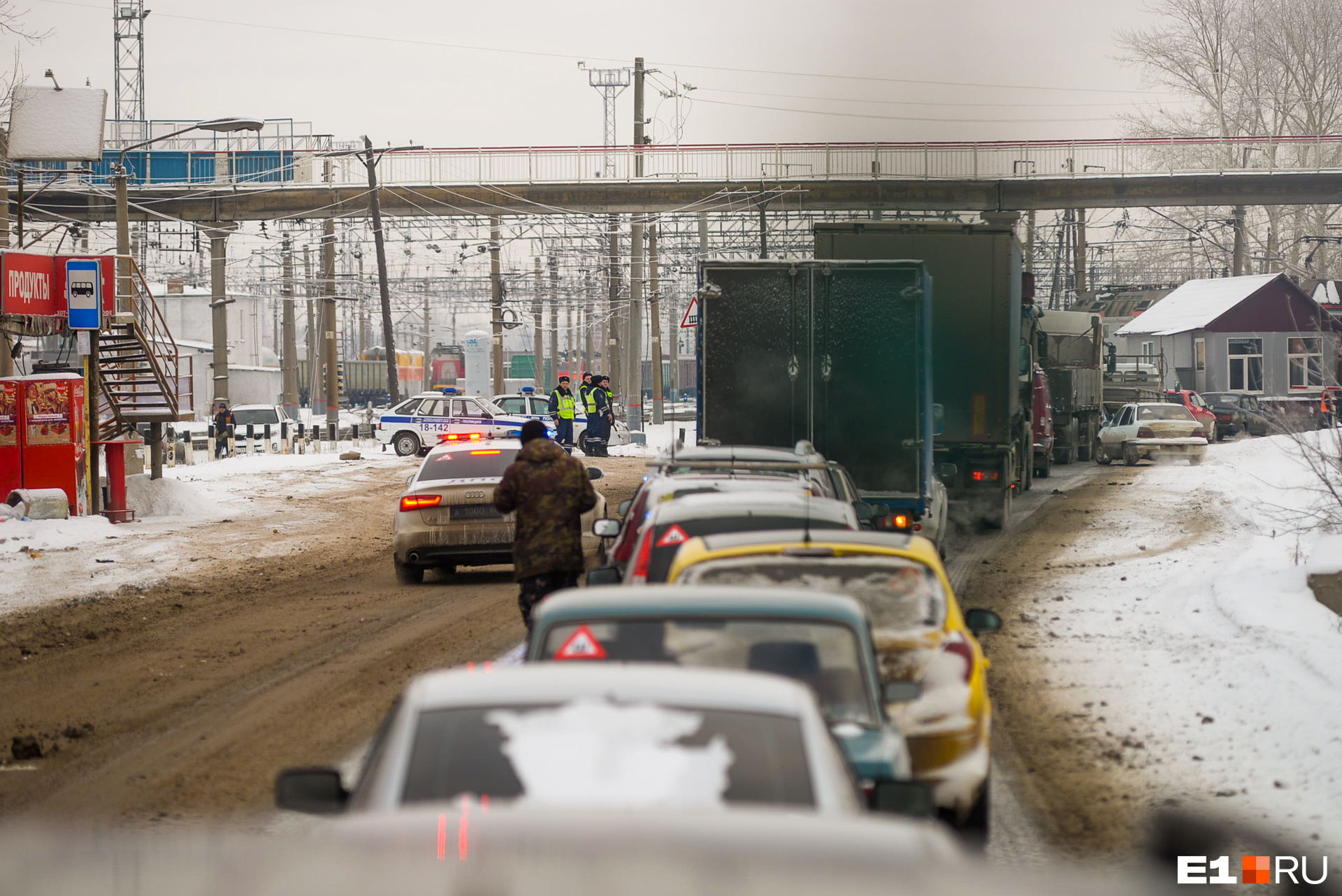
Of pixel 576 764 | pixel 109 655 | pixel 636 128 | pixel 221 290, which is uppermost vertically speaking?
pixel 636 128

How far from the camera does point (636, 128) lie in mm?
52156

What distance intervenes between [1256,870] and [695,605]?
261 cm

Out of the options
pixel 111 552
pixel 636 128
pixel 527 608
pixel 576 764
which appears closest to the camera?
pixel 576 764

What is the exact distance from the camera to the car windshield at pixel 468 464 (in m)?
15.4

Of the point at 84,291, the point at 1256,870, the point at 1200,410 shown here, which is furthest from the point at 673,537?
the point at 1200,410

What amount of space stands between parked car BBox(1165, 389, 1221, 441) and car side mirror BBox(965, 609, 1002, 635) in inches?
1487

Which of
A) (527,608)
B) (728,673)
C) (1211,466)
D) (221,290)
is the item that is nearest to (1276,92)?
(1211,466)

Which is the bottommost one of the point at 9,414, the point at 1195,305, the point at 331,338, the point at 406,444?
the point at 406,444

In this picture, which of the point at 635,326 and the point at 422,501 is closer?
the point at 422,501

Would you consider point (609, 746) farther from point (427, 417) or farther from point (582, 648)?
point (427, 417)

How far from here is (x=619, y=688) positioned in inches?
140

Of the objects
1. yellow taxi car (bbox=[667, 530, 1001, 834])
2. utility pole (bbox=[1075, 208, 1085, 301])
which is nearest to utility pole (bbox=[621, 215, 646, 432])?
utility pole (bbox=[1075, 208, 1085, 301])

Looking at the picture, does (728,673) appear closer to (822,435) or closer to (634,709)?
(634,709)

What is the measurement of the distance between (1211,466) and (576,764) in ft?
98.0
